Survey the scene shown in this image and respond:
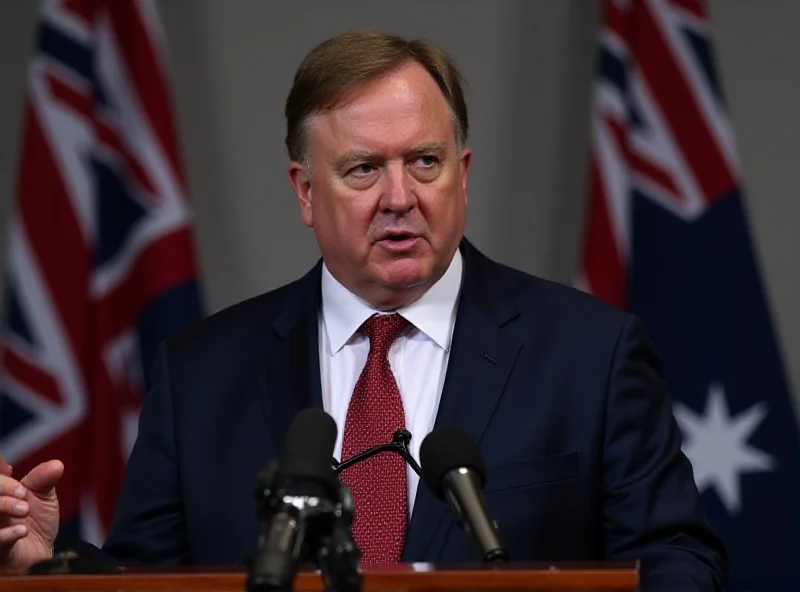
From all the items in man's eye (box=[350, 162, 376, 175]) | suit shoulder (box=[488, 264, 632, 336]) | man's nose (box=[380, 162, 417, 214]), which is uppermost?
man's eye (box=[350, 162, 376, 175])

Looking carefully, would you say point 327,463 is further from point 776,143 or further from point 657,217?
point 776,143

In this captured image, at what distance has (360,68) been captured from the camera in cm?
253

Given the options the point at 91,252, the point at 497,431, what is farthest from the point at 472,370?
the point at 91,252

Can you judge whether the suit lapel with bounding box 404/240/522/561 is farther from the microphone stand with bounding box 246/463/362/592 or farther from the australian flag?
the australian flag

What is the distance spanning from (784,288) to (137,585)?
9.55 ft

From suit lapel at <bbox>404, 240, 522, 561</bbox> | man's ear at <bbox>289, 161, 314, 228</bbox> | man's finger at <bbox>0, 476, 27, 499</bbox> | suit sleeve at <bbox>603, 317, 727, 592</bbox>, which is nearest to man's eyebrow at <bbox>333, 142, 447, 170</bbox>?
man's ear at <bbox>289, 161, 314, 228</bbox>

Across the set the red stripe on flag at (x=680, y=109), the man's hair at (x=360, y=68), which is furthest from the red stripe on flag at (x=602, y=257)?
the man's hair at (x=360, y=68)

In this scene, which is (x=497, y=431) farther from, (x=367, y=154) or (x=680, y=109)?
(x=680, y=109)

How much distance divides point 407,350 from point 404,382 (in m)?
0.07

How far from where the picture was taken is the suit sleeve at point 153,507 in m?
2.54

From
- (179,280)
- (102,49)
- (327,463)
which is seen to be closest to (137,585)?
(327,463)

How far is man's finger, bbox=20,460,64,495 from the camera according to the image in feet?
7.23

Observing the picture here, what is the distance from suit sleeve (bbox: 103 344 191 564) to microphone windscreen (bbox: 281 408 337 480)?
1095 millimetres

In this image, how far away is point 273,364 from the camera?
2.63 meters
